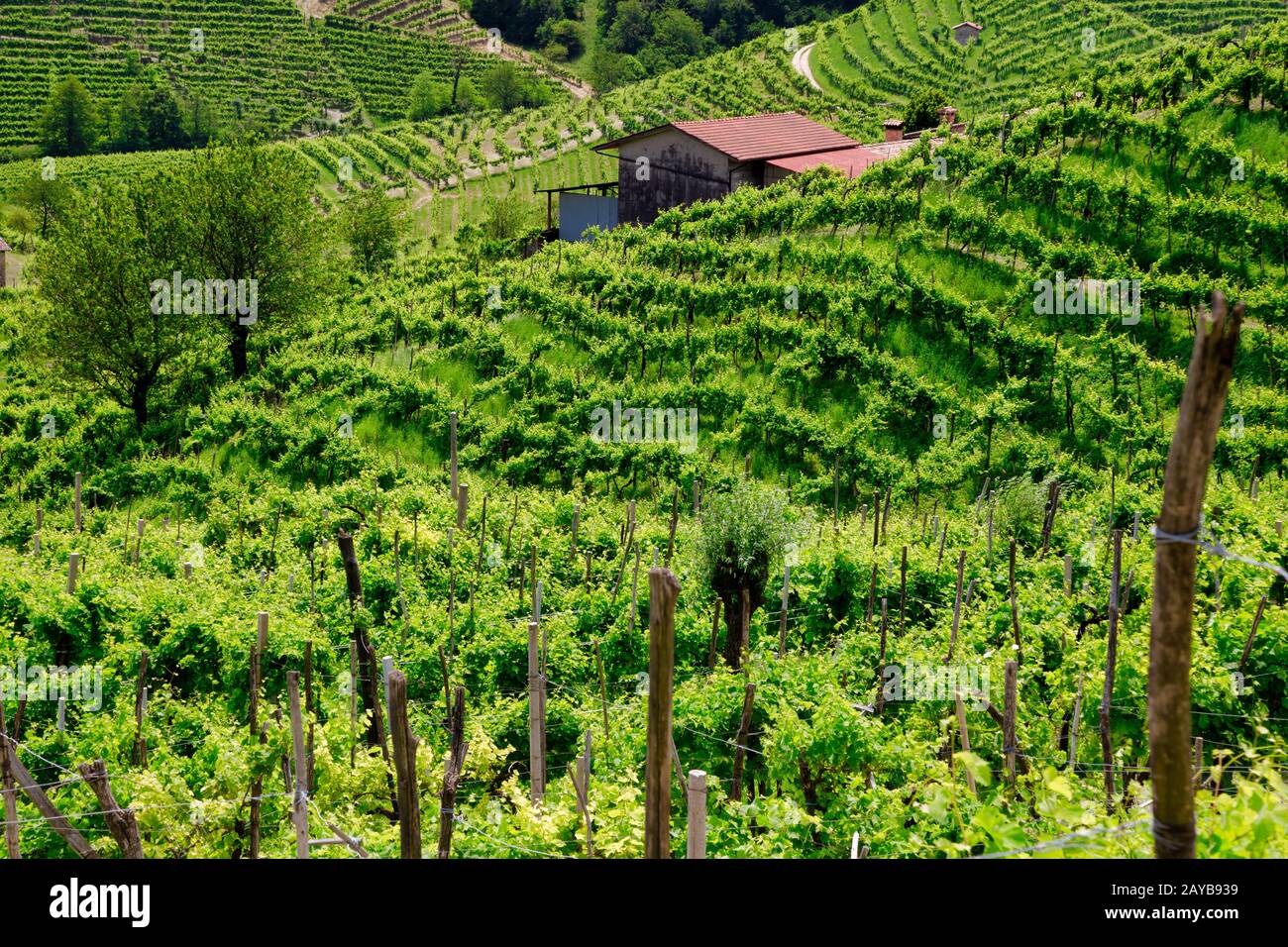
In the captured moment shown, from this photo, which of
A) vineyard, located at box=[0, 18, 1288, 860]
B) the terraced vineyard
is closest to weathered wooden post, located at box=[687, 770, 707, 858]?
vineyard, located at box=[0, 18, 1288, 860]

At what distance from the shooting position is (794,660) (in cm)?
1183

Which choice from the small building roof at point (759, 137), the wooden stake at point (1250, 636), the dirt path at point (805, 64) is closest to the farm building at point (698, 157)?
the small building roof at point (759, 137)

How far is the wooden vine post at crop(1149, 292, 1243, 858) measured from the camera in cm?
291

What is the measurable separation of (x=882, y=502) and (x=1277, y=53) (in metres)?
17.7

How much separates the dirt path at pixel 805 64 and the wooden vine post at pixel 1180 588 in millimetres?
66165

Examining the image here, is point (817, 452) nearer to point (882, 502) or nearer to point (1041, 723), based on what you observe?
point (882, 502)

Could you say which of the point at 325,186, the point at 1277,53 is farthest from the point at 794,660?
the point at 325,186

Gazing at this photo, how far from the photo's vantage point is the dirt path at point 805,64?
65.9 meters

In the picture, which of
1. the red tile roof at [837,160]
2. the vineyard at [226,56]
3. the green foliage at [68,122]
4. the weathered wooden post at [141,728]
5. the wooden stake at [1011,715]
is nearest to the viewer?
the wooden stake at [1011,715]

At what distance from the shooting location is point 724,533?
14016 millimetres

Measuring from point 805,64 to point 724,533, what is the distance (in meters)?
62.5

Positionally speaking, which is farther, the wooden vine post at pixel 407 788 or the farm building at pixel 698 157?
the farm building at pixel 698 157

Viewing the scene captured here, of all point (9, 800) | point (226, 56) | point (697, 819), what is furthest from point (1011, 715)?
point (226, 56)

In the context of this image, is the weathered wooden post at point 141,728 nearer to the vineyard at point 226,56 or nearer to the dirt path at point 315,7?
the vineyard at point 226,56
